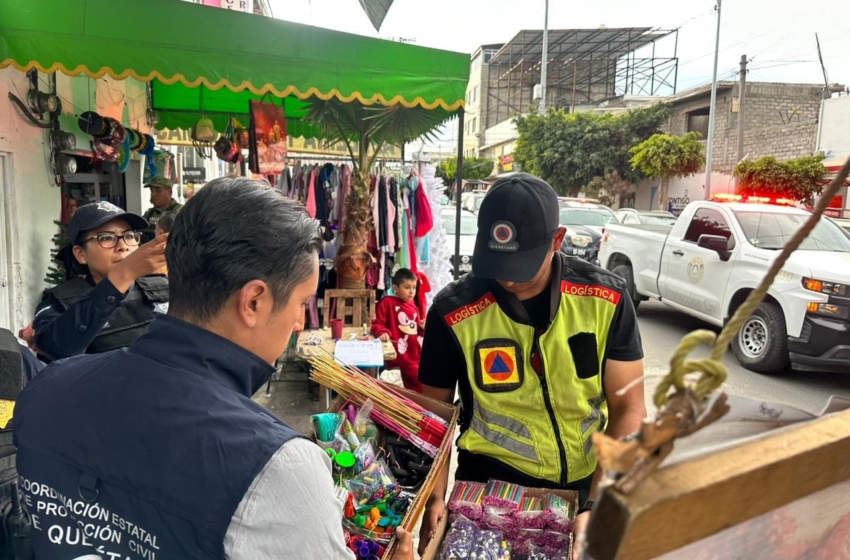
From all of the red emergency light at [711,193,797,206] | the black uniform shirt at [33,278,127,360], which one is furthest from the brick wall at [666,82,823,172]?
the black uniform shirt at [33,278,127,360]

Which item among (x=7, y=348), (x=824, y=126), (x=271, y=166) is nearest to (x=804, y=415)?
(x=7, y=348)

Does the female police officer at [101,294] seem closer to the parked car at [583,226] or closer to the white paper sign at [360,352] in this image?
the white paper sign at [360,352]

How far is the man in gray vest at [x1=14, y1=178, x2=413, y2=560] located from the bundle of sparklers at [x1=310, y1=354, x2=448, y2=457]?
93 centimetres

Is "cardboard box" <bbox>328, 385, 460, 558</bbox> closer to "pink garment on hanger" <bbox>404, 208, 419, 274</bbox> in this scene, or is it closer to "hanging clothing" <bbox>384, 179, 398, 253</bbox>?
"hanging clothing" <bbox>384, 179, 398, 253</bbox>

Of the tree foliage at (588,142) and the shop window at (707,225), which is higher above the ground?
the tree foliage at (588,142)

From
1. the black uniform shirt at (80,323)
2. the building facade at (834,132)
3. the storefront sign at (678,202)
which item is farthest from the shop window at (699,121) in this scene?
A: the black uniform shirt at (80,323)

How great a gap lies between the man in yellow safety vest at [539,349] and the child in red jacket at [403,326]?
2.88 m

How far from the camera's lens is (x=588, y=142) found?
25.3 meters

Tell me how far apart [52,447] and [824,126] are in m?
20.4

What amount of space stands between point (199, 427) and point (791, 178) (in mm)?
16358

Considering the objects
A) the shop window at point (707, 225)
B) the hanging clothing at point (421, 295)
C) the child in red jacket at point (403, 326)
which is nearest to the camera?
the child in red jacket at point (403, 326)

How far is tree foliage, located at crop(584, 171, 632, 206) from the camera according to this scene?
25266 mm

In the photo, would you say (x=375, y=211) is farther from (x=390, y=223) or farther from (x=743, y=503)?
(x=743, y=503)

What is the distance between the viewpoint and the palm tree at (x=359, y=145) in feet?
18.1
